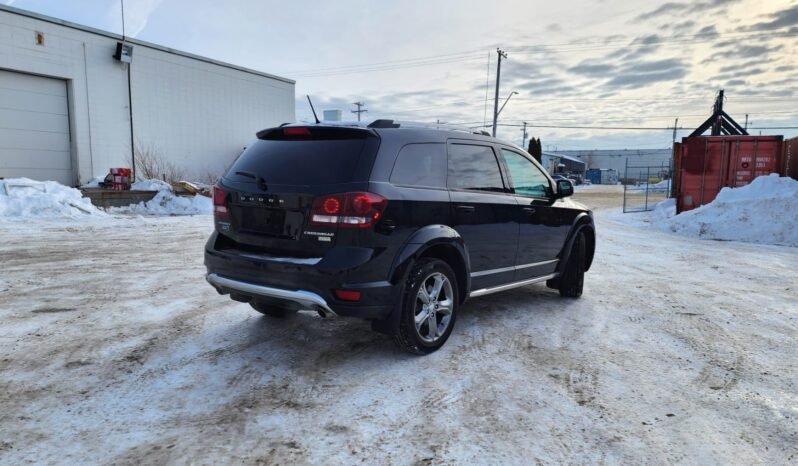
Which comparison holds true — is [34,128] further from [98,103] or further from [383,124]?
[383,124]

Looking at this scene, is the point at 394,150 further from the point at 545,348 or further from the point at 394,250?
the point at 545,348

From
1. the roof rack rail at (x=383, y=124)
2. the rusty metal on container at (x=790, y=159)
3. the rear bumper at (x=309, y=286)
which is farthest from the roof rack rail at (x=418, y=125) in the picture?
the rusty metal on container at (x=790, y=159)

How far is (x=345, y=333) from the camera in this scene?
4.77m

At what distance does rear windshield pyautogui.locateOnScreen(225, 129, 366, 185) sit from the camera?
3838mm

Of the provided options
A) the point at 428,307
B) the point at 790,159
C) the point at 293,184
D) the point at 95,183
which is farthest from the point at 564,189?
the point at 95,183

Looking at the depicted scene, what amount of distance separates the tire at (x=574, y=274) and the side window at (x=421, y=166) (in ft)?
8.43

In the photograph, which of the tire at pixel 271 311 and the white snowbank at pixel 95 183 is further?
the white snowbank at pixel 95 183

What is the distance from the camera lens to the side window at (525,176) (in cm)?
532

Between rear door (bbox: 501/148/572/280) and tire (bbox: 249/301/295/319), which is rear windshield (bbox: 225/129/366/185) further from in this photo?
rear door (bbox: 501/148/572/280)

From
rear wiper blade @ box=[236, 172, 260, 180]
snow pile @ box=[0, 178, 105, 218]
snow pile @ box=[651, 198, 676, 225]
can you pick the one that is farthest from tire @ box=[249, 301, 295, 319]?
snow pile @ box=[651, 198, 676, 225]

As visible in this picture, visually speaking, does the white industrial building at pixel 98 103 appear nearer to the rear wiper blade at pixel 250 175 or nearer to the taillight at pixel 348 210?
the rear wiper blade at pixel 250 175

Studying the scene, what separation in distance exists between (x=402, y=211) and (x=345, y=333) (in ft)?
4.93

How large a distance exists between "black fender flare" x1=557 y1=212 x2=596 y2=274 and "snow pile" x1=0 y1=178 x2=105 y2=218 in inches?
513

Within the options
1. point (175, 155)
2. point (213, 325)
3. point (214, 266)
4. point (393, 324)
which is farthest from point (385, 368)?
point (175, 155)
